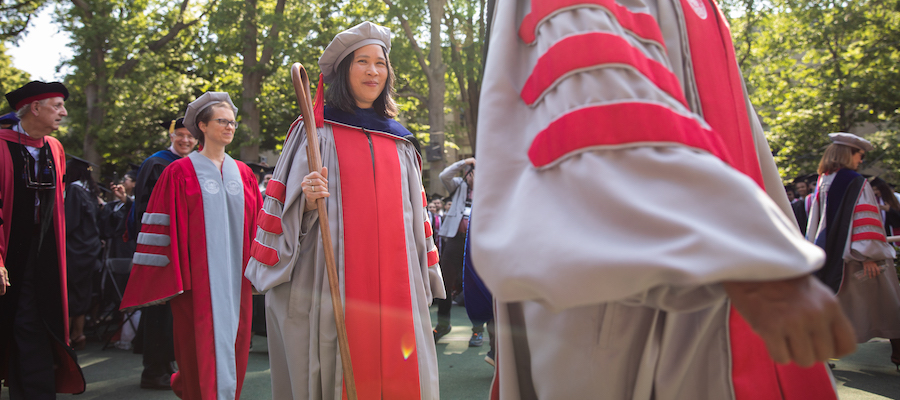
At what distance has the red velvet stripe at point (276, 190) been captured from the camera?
111 inches

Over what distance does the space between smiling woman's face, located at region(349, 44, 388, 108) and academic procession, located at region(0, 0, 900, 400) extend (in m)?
0.01

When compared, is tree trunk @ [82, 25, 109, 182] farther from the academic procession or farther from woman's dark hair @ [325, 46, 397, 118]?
woman's dark hair @ [325, 46, 397, 118]

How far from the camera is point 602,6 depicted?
102cm

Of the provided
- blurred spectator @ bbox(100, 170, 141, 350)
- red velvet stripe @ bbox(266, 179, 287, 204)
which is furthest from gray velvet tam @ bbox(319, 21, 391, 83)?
blurred spectator @ bbox(100, 170, 141, 350)

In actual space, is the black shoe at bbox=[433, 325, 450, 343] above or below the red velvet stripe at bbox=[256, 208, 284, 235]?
below

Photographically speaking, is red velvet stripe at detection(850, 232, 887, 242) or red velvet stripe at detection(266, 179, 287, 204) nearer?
red velvet stripe at detection(266, 179, 287, 204)

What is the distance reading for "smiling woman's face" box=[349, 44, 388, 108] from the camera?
304 cm

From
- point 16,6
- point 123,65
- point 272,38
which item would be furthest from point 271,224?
point 16,6

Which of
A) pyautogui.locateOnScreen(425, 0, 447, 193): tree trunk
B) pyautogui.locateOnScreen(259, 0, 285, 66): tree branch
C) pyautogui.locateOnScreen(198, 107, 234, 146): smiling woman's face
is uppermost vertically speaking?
pyautogui.locateOnScreen(259, 0, 285, 66): tree branch

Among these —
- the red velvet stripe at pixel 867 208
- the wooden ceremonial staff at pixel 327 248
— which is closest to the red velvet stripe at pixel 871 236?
the red velvet stripe at pixel 867 208

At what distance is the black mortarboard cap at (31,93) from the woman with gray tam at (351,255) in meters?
2.10

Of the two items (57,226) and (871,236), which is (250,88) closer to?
(57,226)

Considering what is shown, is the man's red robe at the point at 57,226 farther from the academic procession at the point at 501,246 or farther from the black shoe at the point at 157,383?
the black shoe at the point at 157,383

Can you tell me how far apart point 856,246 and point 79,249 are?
7683 mm
